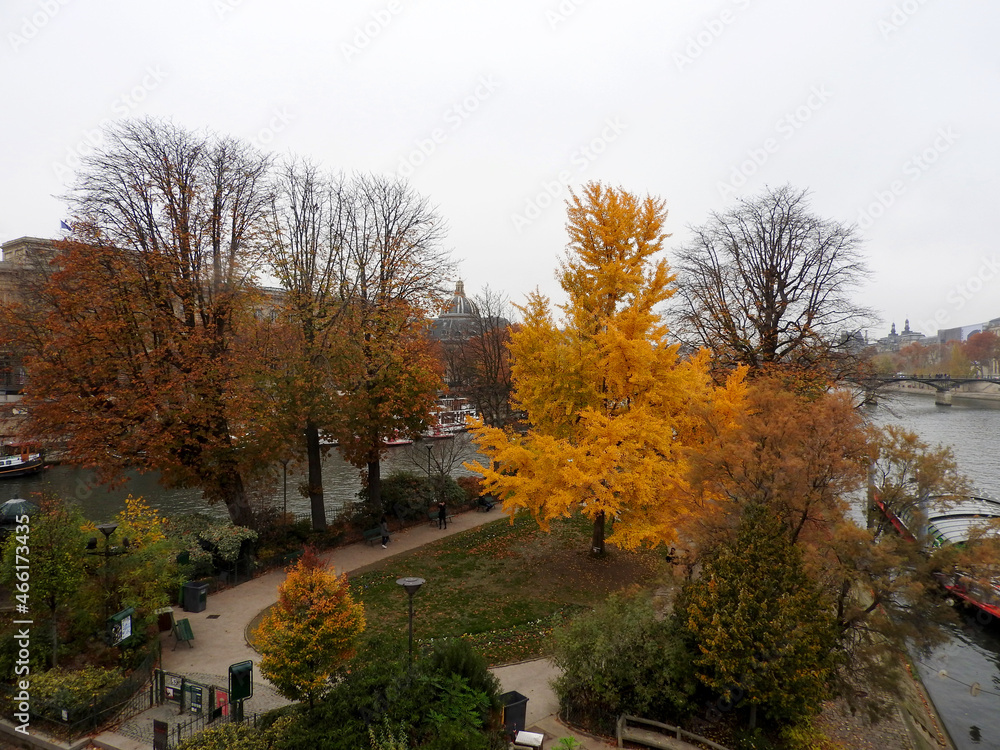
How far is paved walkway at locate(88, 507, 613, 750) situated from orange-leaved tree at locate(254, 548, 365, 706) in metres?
2.04

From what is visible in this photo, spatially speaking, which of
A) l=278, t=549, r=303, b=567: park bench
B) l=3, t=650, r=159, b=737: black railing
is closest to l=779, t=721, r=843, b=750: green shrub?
l=3, t=650, r=159, b=737: black railing

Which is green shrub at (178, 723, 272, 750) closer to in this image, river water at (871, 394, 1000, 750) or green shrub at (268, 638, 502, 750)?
green shrub at (268, 638, 502, 750)

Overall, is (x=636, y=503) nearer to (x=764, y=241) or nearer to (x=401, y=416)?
(x=401, y=416)

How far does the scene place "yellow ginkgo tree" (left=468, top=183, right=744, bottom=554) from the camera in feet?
48.3

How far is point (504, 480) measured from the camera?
1491 cm

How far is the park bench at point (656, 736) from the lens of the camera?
32.6ft

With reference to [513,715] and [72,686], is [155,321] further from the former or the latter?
[513,715]

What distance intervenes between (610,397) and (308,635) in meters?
10.1

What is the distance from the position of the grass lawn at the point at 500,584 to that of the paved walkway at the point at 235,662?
3.26ft

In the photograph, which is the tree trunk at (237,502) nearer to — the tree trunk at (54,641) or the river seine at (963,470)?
the river seine at (963,470)

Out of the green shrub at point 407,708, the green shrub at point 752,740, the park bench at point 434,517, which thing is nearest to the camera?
the green shrub at point 407,708

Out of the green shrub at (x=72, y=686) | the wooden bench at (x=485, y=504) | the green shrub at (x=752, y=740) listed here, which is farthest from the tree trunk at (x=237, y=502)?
the green shrub at (x=752, y=740)

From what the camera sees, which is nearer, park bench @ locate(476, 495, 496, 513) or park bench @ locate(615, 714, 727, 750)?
park bench @ locate(615, 714, 727, 750)

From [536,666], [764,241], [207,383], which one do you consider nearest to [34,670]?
[207,383]
